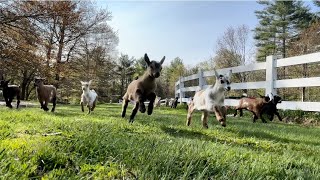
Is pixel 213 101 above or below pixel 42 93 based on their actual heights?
below

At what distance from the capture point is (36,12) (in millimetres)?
15992

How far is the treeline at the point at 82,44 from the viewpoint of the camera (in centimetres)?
1658

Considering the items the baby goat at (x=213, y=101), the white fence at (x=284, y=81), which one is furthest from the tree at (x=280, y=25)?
the baby goat at (x=213, y=101)

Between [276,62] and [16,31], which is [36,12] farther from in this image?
[276,62]

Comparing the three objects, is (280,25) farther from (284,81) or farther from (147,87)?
(147,87)

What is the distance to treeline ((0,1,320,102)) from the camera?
16.6 m

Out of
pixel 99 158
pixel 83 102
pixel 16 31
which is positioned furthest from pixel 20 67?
pixel 99 158

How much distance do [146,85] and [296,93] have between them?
19.0 meters

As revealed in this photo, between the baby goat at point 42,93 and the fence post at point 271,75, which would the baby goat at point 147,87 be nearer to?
the baby goat at point 42,93

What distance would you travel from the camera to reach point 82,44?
34.9m

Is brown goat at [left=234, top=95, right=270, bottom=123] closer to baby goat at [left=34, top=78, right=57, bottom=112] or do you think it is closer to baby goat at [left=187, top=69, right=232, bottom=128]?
baby goat at [left=187, top=69, right=232, bottom=128]

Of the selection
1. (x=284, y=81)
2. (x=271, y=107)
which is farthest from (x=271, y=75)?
(x=271, y=107)

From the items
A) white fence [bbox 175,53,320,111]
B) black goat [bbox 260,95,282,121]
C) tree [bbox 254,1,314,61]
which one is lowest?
black goat [bbox 260,95,282,121]

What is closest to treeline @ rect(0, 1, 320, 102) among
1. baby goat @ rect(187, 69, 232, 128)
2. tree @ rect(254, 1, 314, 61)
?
tree @ rect(254, 1, 314, 61)
